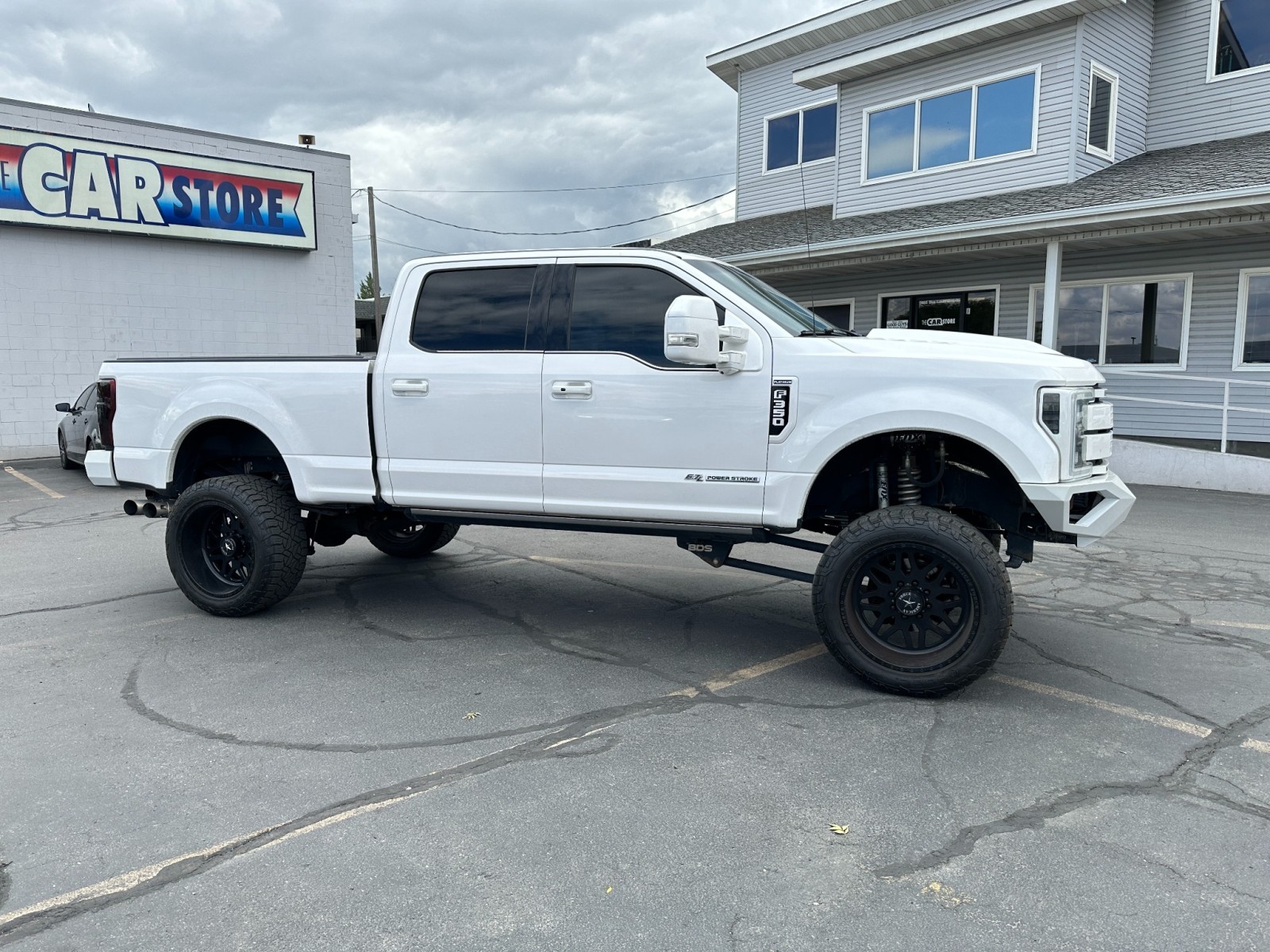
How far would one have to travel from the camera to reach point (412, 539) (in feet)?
24.7

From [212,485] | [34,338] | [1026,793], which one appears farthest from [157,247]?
[1026,793]

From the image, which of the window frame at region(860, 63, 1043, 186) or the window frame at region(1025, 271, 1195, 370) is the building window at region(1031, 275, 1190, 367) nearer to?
the window frame at region(1025, 271, 1195, 370)

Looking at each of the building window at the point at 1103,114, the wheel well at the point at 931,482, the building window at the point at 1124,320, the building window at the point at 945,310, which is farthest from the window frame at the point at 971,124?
the wheel well at the point at 931,482

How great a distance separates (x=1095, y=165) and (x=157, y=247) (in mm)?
16360

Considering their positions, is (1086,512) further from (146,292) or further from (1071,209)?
(146,292)

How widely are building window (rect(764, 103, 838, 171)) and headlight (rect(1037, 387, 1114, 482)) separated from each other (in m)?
15.4

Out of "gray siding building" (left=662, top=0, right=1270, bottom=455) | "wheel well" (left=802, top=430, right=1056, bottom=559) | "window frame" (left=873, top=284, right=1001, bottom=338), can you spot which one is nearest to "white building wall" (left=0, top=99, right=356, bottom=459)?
"gray siding building" (left=662, top=0, right=1270, bottom=455)

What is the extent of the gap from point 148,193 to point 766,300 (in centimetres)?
1499

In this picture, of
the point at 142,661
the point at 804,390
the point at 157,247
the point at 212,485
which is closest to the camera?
the point at 804,390

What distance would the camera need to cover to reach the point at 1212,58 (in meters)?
14.6

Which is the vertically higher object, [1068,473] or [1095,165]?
[1095,165]

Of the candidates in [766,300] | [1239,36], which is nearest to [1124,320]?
[1239,36]

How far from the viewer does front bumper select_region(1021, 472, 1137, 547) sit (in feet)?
13.7

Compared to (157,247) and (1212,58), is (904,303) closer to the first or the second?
(1212,58)
